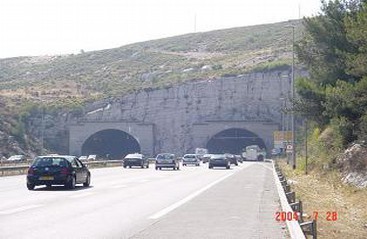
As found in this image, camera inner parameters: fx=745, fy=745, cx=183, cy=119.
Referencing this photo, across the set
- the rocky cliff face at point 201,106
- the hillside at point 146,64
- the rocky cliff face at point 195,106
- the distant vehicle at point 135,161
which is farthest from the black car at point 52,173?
the hillside at point 146,64

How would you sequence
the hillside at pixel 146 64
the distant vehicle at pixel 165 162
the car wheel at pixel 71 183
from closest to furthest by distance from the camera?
the car wheel at pixel 71 183
the distant vehicle at pixel 165 162
the hillside at pixel 146 64

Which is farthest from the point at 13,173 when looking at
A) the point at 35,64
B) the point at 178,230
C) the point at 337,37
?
the point at 35,64

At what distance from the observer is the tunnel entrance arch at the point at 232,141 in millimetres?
111713

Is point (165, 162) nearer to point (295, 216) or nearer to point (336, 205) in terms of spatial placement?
point (336, 205)

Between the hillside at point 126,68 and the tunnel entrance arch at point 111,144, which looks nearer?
the tunnel entrance arch at point 111,144

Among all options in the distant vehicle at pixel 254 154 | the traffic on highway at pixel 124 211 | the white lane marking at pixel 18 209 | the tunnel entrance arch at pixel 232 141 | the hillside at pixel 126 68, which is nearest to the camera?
the traffic on highway at pixel 124 211

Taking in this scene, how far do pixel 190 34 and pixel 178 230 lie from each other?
181497 mm

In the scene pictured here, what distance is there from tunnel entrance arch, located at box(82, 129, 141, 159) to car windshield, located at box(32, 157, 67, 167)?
242ft

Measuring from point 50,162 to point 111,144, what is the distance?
80.5 meters

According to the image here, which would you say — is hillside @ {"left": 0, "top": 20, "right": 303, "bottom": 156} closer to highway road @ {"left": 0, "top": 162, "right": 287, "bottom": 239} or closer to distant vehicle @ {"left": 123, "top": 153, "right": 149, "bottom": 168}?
distant vehicle @ {"left": 123, "top": 153, "right": 149, "bottom": 168}

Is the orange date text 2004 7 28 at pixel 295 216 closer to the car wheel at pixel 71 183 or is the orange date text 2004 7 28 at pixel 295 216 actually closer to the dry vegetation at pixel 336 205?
the dry vegetation at pixel 336 205

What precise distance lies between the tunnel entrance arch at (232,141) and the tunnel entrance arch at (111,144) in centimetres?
1165

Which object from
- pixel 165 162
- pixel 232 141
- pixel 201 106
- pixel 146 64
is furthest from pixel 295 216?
pixel 146 64

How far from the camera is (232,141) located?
4685 inches
